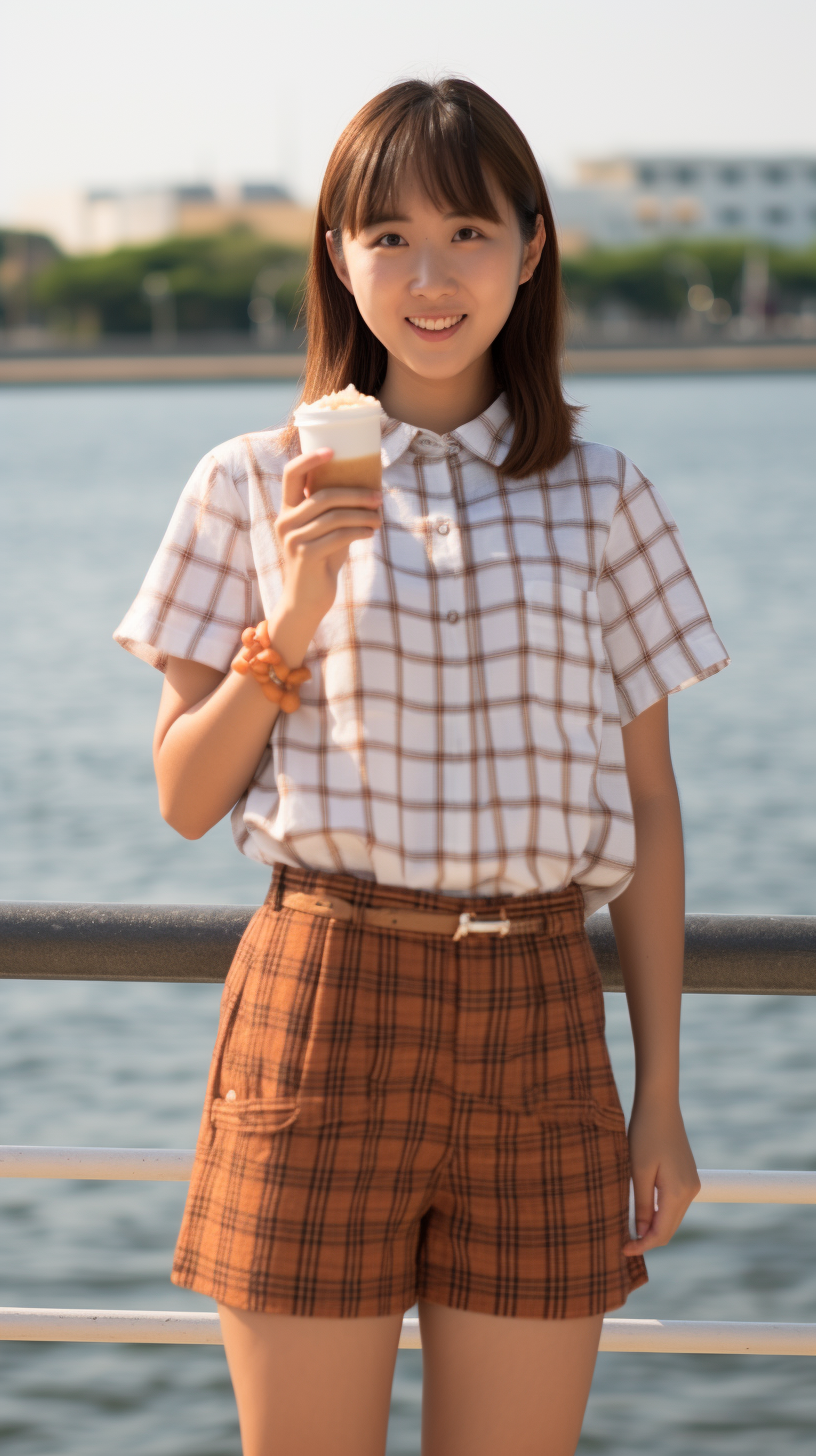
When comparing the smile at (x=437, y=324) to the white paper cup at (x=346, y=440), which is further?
the smile at (x=437, y=324)

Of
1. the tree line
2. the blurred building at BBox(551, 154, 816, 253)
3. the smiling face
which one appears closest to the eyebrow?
the smiling face

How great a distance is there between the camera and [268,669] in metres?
1.55

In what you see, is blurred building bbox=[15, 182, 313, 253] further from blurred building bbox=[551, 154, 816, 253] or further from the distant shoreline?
the distant shoreline

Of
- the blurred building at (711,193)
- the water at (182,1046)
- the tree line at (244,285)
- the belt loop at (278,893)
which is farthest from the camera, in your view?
the blurred building at (711,193)

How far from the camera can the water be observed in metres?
5.00

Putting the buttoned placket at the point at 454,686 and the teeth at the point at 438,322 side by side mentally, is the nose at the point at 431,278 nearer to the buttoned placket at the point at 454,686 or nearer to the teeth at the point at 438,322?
the teeth at the point at 438,322

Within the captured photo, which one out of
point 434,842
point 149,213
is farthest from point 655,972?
point 149,213

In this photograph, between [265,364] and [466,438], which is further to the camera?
[265,364]

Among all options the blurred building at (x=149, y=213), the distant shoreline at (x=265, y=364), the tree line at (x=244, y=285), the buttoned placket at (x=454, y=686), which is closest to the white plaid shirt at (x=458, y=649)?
the buttoned placket at (x=454, y=686)

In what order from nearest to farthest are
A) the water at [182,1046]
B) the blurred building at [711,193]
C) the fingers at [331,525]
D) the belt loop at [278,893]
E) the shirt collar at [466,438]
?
the fingers at [331,525] → the belt loop at [278,893] → the shirt collar at [466,438] → the water at [182,1046] → the blurred building at [711,193]

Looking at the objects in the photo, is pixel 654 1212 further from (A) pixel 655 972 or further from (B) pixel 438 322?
(B) pixel 438 322

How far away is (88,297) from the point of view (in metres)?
91.8

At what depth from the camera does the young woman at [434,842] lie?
1.51 m

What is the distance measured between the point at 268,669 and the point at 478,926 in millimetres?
310
